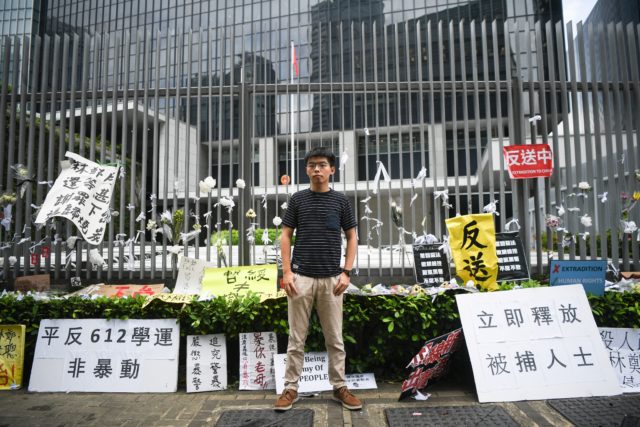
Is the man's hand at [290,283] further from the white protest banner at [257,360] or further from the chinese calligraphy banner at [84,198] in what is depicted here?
the chinese calligraphy banner at [84,198]

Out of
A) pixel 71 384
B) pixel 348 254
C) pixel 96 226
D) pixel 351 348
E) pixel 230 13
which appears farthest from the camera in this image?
pixel 230 13

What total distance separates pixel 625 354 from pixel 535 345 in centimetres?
97

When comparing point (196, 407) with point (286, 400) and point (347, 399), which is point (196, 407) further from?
point (347, 399)

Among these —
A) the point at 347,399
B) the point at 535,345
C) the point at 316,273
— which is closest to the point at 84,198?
the point at 316,273

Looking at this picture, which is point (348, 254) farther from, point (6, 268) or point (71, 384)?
point (6, 268)

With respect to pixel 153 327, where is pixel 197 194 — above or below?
above

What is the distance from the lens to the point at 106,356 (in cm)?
384

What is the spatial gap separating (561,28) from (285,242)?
524 cm

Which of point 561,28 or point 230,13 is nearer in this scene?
point 561,28

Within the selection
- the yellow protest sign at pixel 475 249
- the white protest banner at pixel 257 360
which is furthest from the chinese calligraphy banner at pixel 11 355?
the yellow protest sign at pixel 475 249

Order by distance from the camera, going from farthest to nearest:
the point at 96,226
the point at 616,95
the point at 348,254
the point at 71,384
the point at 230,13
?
the point at 230,13 → the point at 616,95 → the point at 96,226 → the point at 71,384 → the point at 348,254

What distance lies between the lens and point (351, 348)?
159 inches

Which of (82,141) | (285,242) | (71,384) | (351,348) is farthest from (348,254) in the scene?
(82,141)

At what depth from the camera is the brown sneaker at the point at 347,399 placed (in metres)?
3.31
